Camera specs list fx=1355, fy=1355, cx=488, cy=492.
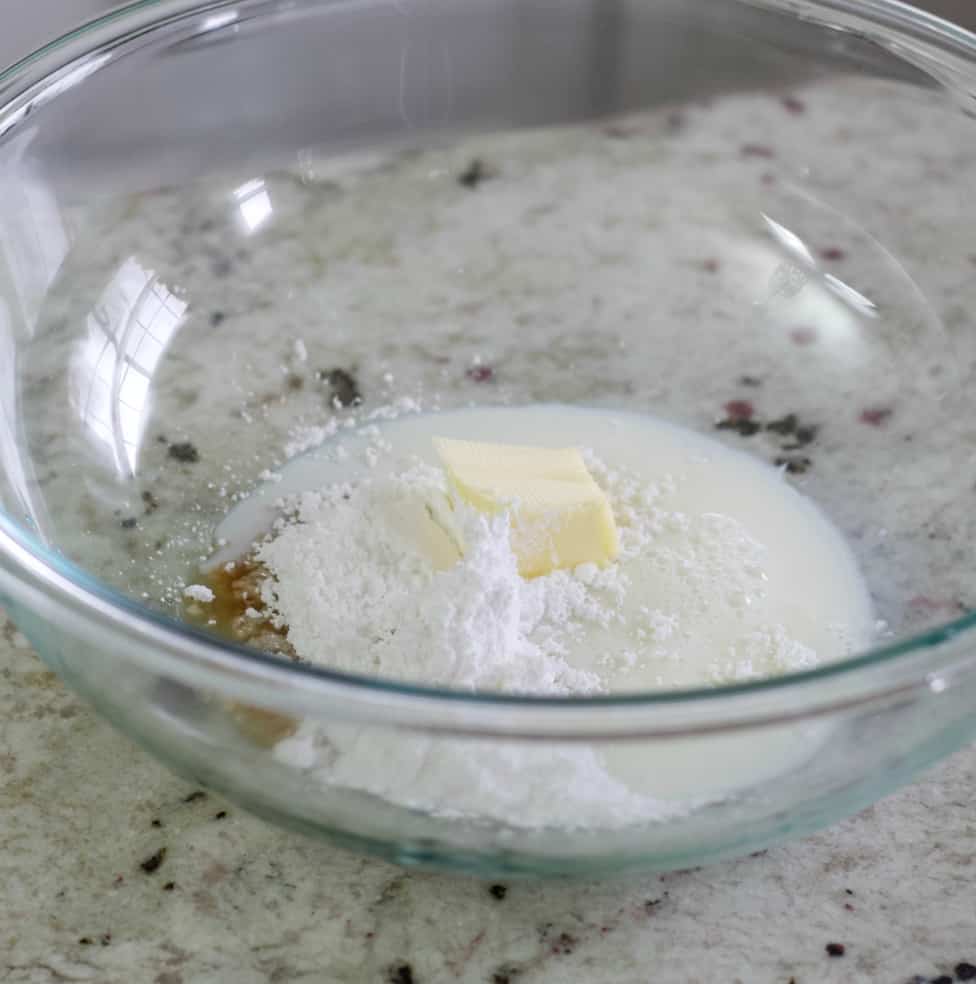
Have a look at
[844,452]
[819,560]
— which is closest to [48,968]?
[819,560]

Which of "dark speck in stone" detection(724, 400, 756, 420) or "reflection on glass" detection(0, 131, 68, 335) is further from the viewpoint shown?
"dark speck in stone" detection(724, 400, 756, 420)

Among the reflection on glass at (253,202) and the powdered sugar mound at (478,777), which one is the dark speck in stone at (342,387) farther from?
the powdered sugar mound at (478,777)

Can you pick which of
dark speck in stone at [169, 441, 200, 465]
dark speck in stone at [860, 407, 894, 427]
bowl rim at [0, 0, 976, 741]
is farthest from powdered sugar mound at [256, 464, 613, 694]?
dark speck in stone at [860, 407, 894, 427]

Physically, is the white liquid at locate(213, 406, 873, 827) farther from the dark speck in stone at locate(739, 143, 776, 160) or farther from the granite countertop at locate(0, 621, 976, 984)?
the dark speck in stone at locate(739, 143, 776, 160)

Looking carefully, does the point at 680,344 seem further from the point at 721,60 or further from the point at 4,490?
the point at 4,490

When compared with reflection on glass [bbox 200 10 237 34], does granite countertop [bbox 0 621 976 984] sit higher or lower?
lower

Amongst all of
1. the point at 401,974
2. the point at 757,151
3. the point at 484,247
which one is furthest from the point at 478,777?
the point at 757,151

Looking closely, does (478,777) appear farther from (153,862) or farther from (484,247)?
(484,247)

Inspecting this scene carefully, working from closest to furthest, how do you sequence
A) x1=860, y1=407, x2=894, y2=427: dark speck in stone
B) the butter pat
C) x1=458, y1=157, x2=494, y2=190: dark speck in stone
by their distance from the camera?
the butter pat < x1=860, y1=407, x2=894, y2=427: dark speck in stone < x1=458, y1=157, x2=494, y2=190: dark speck in stone
